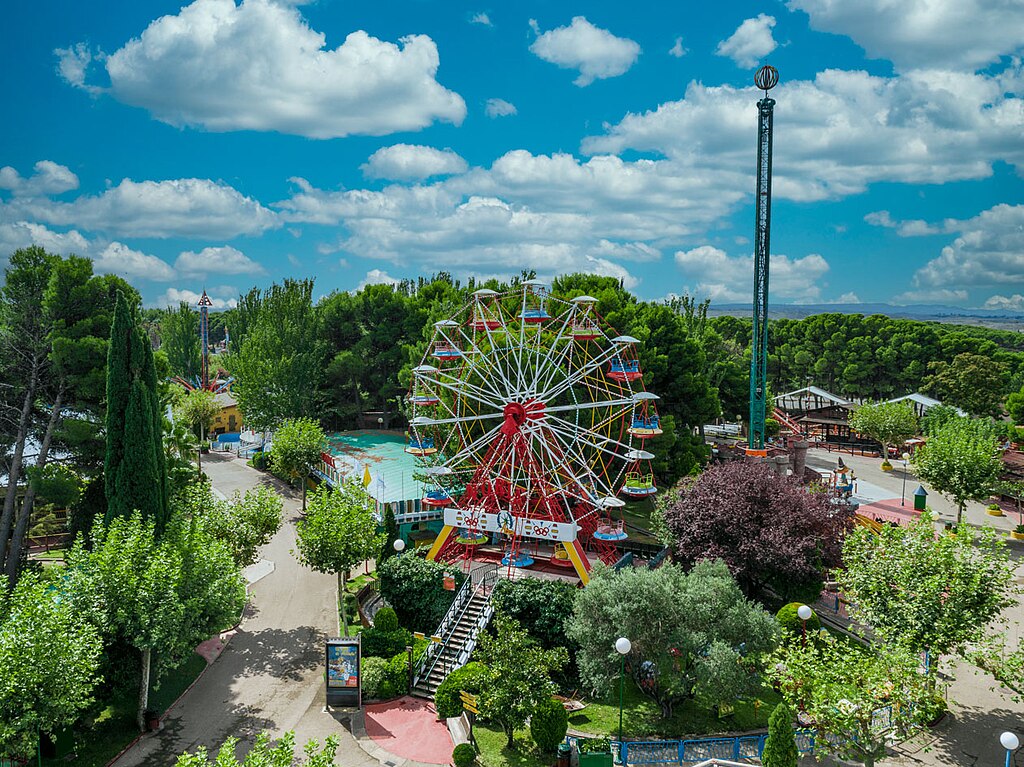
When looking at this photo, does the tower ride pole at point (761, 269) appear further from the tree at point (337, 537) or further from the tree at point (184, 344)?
the tree at point (184, 344)

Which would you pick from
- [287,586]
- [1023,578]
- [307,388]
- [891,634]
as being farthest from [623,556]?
[307,388]

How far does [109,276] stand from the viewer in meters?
29.9

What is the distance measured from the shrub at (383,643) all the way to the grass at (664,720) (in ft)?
21.8

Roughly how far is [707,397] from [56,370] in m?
32.3

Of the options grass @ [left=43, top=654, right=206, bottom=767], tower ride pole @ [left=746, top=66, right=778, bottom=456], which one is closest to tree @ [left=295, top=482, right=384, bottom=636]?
grass @ [left=43, top=654, right=206, bottom=767]

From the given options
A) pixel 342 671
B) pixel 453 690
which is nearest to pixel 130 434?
pixel 342 671

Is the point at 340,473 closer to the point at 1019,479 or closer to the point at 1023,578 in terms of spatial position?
the point at 1023,578

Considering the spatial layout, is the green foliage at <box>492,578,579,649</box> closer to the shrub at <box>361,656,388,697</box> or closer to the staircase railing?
the staircase railing

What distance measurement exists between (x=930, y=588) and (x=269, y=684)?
19.6 m

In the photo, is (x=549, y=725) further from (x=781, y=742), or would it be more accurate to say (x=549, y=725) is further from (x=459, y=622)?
Answer: (x=459, y=622)

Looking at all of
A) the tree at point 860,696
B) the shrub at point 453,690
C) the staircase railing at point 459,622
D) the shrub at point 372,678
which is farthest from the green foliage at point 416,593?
the tree at point 860,696

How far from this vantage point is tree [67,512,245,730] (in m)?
20.2

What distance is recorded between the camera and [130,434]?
84.1ft

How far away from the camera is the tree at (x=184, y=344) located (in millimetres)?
85438
